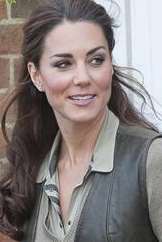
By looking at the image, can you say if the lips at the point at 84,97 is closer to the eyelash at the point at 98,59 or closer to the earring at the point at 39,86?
the eyelash at the point at 98,59

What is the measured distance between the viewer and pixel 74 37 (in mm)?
1989

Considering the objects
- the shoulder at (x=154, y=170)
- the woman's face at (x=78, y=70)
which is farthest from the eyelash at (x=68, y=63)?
the shoulder at (x=154, y=170)

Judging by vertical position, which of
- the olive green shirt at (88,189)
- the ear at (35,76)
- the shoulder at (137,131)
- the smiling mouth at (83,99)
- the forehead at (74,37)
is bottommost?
the olive green shirt at (88,189)

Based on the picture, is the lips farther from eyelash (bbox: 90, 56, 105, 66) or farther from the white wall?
the white wall

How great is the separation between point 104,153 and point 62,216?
25cm

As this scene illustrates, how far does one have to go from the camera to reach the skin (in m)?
1.98

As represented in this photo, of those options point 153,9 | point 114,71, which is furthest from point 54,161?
point 153,9

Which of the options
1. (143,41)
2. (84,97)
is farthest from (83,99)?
(143,41)

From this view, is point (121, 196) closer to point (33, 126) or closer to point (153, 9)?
point (33, 126)

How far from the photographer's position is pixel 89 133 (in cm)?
212

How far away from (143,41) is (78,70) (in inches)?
29.6

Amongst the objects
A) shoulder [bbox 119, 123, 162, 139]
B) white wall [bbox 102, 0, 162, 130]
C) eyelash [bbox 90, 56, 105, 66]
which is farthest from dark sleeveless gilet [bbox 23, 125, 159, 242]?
white wall [bbox 102, 0, 162, 130]

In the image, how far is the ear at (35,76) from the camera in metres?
2.16

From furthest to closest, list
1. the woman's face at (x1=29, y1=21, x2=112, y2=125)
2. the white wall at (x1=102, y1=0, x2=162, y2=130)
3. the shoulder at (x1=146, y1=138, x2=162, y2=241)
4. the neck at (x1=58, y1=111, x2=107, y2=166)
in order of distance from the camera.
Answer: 1. the white wall at (x1=102, y1=0, x2=162, y2=130)
2. the neck at (x1=58, y1=111, x2=107, y2=166)
3. the woman's face at (x1=29, y1=21, x2=112, y2=125)
4. the shoulder at (x1=146, y1=138, x2=162, y2=241)
